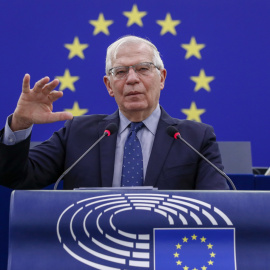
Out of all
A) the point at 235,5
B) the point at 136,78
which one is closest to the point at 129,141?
the point at 136,78

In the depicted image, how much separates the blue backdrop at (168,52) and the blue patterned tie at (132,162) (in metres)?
1.63

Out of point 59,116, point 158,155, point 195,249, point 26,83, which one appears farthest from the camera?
point 158,155

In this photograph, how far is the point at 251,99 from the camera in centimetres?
329

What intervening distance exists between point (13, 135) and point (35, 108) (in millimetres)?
108

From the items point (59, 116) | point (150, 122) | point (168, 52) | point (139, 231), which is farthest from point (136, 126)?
point (168, 52)

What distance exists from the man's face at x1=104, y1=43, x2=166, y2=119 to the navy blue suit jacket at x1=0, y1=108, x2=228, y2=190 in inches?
3.2

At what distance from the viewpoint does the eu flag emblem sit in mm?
854

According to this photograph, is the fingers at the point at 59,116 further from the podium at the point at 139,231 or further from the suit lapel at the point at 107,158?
the podium at the point at 139,231

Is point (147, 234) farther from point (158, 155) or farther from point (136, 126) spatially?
point (136, 126)

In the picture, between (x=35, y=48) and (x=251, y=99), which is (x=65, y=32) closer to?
(x=35, y=48)

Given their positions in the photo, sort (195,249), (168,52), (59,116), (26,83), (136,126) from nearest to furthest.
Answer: (195,249) < (26,83) < (59,116) < (136,126) < (168,52)

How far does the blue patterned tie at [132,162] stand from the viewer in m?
1.61

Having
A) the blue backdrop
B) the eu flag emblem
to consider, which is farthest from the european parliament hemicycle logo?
the blue backdrop

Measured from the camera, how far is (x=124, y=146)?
5.58 feet
